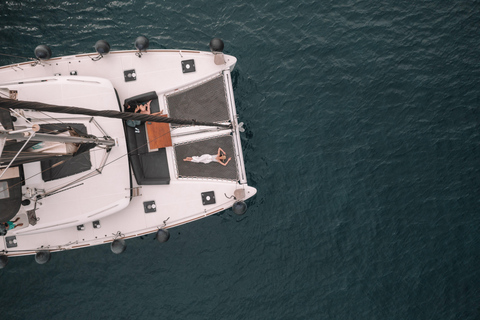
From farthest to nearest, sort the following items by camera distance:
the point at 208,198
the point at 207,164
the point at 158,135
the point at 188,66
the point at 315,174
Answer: the point at 315,174
the point at 207,164
the point at 188,66
the point at 208,198
the point at 158,135

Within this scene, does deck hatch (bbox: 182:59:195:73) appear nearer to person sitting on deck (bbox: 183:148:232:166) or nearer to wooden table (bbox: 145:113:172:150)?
wooden table (bbox: 145:113:172:150)

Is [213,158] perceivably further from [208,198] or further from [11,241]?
[11,241]

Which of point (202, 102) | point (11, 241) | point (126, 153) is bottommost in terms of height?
point (11, 241)

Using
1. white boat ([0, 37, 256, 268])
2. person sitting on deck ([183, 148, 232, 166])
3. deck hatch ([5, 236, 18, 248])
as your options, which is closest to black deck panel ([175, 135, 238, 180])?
white boat ([0, 37, 256, 268])

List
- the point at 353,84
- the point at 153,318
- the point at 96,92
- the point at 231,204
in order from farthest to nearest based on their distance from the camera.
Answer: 1. the point at 353,84
2. the point at 153,318
3. the point at 231,204
4. the point at 96,92

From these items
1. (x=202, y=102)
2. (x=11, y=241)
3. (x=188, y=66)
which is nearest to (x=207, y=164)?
(x=202, y=102)

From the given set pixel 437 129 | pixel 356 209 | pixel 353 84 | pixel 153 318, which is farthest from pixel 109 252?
pixel 437 129

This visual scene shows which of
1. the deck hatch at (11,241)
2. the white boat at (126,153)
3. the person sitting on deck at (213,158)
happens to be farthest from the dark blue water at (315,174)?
the deck hatch at (11,241)

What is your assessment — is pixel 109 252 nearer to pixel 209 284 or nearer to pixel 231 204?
pixel 209 284
